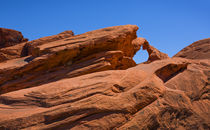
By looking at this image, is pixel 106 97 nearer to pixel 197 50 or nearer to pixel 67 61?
pixel 67 61

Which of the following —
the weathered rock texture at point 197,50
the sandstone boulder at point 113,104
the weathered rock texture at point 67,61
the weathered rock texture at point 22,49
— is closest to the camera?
the sandstone boulder at point 113,104

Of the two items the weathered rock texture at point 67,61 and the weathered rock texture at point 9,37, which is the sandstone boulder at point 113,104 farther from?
the weathered rock texture at point 9,37

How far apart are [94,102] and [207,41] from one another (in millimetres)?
9535

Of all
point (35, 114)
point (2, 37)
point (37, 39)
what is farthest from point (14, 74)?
point (2, 37)

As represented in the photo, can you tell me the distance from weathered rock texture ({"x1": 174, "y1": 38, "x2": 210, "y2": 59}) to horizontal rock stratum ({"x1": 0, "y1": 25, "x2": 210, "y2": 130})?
0.48 m

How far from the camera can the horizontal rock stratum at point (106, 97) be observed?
5.77 metres

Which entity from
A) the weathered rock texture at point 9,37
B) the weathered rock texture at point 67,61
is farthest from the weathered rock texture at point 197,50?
the weathered rock texture at point 9,37

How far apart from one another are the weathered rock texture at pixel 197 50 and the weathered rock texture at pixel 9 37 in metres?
15.7

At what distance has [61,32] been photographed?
14.4 meters

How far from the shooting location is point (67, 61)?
1015 centimetres

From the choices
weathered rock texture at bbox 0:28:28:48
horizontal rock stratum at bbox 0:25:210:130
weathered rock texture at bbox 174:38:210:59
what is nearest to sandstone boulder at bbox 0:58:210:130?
horizontal rock stratum at bbox 0:25:210:130

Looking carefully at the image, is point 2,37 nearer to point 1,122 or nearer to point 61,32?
point 61,32

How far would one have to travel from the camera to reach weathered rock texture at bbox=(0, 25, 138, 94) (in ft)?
32.1

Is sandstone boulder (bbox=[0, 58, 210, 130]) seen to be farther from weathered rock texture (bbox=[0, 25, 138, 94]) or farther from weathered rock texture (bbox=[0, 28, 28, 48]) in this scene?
weathered rock texture (bbox=[0, 28, 28, 48])
